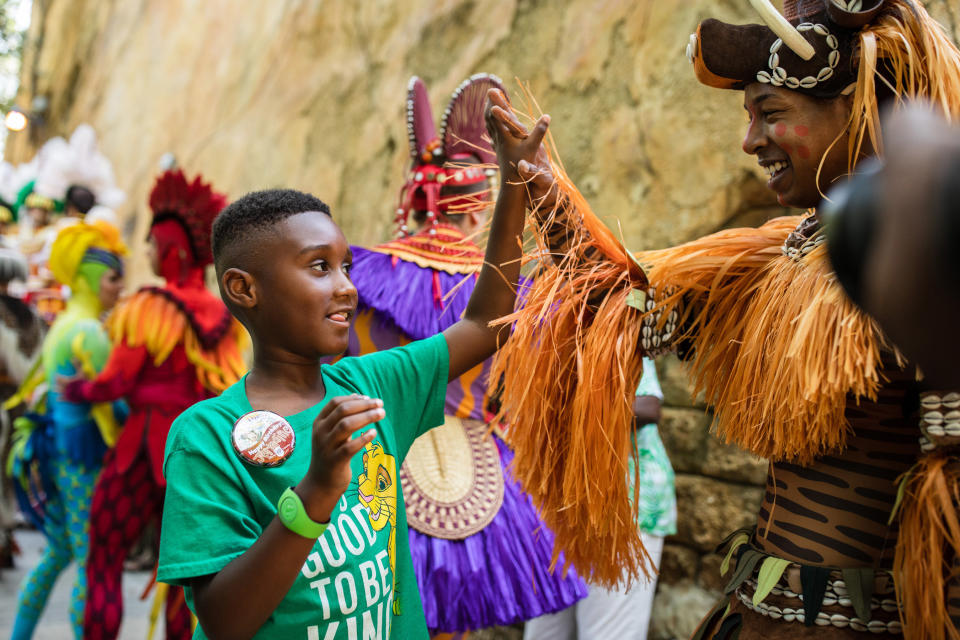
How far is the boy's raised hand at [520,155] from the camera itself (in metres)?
1.58

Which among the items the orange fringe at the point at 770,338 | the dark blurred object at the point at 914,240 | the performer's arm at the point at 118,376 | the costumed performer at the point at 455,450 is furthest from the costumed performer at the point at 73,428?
the dark blurred object at the point at 914,240

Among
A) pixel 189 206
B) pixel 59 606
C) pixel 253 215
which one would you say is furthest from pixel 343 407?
pixel 59 606

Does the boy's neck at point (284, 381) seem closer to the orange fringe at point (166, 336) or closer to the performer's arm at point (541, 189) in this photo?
the performer's arm at point (541, 189)

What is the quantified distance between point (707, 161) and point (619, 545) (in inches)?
82.2

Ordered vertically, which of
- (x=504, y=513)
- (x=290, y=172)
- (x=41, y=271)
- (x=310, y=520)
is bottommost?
(x=504, y=513)

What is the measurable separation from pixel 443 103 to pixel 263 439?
4.12 metres

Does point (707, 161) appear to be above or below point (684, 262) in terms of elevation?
above

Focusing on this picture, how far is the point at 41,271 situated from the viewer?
7.46 meters

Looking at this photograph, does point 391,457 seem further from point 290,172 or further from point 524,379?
point 290,172

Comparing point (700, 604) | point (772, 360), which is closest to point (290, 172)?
point (700, 604)

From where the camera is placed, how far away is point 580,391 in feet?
5.15

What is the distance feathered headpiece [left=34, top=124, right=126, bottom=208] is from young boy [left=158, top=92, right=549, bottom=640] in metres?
4.91

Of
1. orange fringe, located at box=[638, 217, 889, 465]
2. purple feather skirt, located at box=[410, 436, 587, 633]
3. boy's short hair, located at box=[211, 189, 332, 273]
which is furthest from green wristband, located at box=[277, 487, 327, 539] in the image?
purple feather skirt, located at box=[410, 436, 587, 633]

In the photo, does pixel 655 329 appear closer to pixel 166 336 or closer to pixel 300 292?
pixel 300 292
